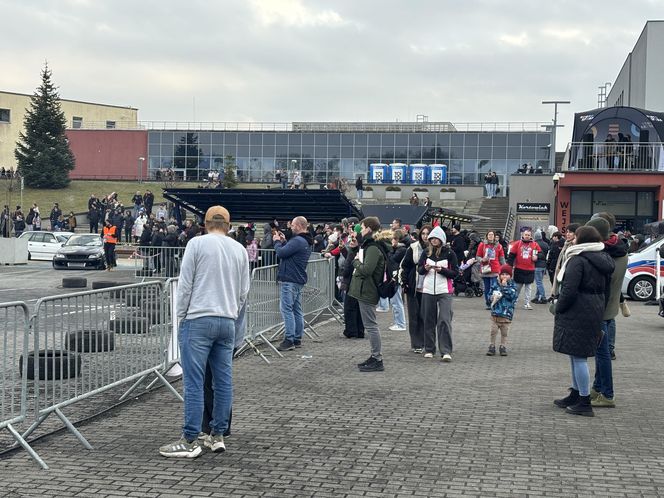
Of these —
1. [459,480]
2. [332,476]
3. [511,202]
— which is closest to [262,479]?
[332,476]

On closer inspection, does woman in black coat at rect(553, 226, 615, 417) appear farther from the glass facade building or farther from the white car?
the glass facade building

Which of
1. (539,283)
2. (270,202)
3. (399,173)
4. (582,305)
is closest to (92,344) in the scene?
(582,305)

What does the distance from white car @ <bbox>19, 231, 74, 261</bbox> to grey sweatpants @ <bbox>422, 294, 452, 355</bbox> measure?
2643 centimetres

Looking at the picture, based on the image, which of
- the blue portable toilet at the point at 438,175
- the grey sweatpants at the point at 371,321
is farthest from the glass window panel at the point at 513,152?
the grey sweatpants at the point at 371,321

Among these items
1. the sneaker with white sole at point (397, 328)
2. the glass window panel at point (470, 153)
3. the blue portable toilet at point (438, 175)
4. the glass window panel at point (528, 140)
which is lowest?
the sneaker with white sole at point (397, 328)

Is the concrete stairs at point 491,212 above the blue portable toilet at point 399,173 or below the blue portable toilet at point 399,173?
below

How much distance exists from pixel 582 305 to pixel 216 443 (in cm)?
372

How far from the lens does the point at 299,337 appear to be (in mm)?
13094

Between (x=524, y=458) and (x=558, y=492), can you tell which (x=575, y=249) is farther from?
(x=558, y=492)

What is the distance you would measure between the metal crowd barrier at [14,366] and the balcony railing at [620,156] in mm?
37097

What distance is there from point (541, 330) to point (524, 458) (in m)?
9.49

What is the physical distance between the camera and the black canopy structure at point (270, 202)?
89.0 ft

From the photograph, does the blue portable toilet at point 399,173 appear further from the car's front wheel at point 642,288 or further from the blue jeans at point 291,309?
the blue jeans at point 291,309

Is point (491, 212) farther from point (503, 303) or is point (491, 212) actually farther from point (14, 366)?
point (14, 366)
